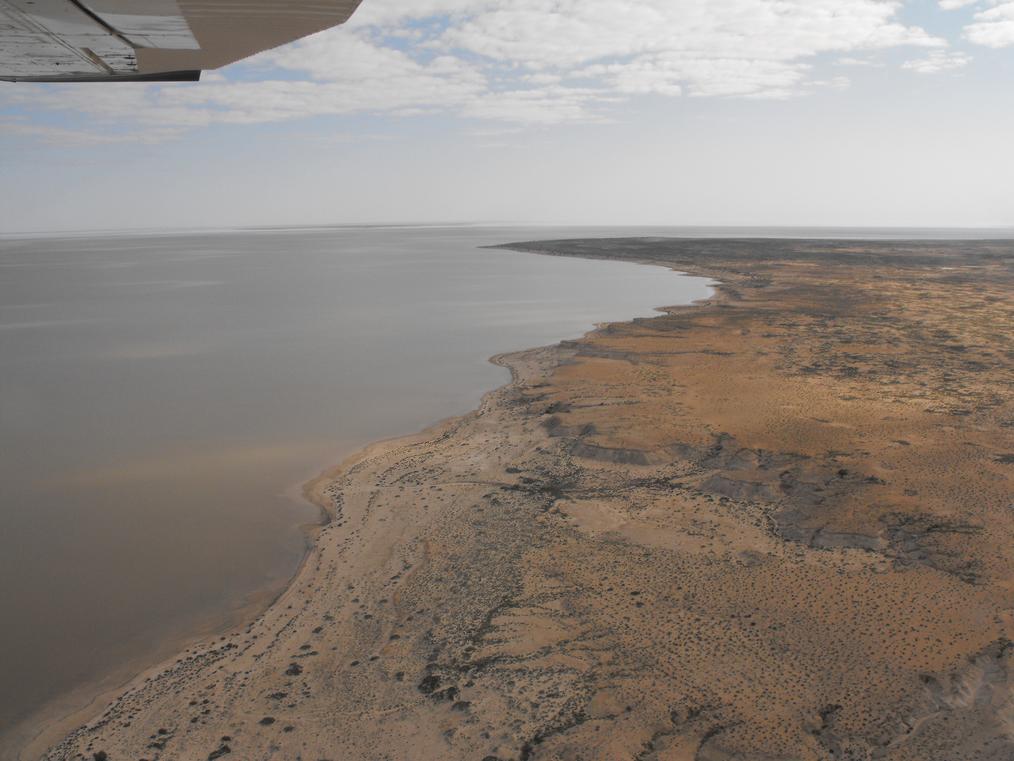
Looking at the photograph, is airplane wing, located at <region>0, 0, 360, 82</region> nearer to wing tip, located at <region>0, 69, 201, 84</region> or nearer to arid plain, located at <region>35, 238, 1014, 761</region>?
wing tip, located at <region>0, 69, 201, 84</region>

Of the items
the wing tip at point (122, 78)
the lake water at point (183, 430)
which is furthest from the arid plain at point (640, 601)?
the wing tip at point (122, 78)

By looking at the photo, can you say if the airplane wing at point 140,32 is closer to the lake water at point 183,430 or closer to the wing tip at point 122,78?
the wing tip at point 122,78

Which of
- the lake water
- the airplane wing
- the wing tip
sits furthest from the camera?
the lake water

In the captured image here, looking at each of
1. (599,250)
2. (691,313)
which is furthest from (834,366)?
(599,250)

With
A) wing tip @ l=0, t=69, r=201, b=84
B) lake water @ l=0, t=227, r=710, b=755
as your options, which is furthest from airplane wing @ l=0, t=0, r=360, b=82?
lake water @ l=0, t=227, r=710, b=755

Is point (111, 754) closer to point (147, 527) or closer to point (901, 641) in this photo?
point (147, 527)
